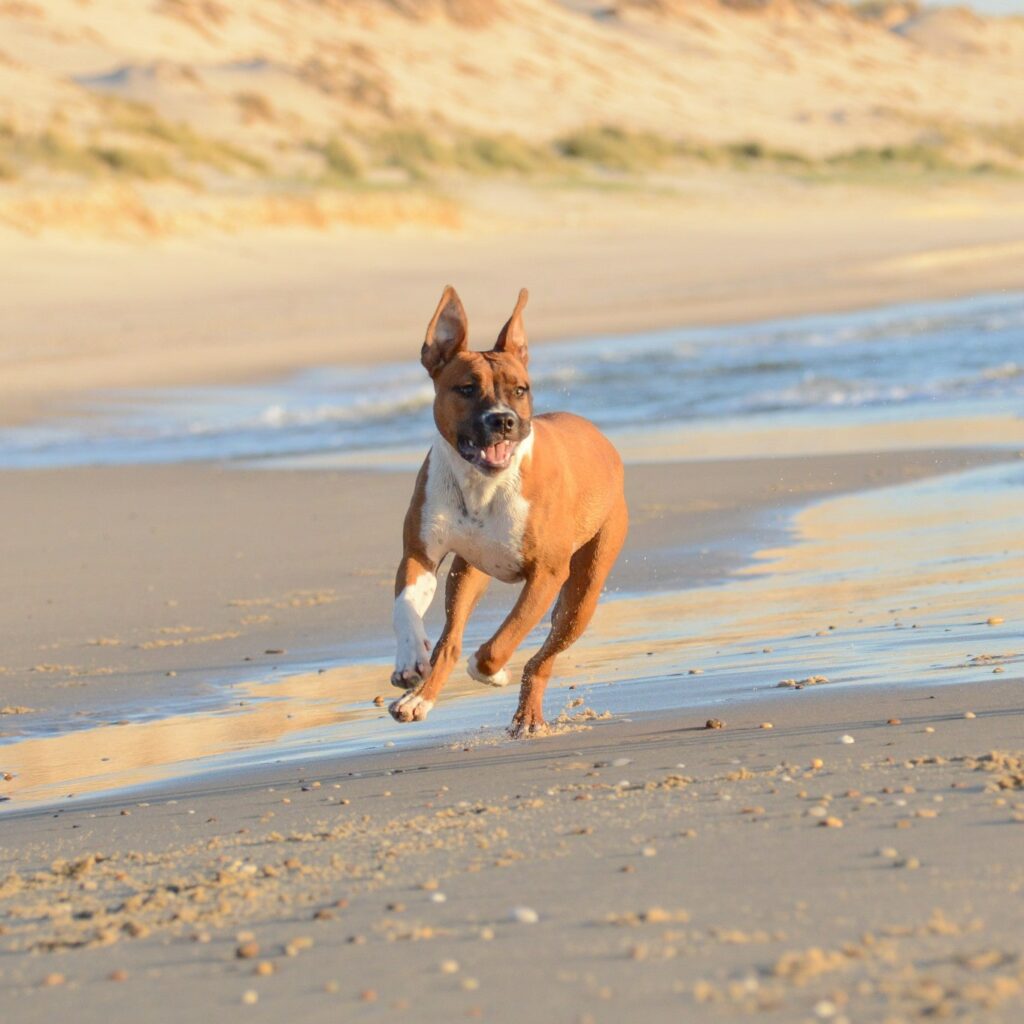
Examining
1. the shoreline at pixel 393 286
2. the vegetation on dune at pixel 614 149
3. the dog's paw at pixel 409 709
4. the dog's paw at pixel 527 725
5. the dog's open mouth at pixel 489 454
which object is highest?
the vegetation on dune at pixel 614 149

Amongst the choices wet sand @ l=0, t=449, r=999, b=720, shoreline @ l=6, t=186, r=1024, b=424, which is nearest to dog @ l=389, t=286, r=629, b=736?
wet sand @ l=0, t=449, r=999, b=720

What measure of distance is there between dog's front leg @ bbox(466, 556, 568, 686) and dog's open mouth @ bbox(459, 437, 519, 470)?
402 mm

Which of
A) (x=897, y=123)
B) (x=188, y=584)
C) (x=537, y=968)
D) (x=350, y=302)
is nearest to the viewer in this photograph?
(x=537, y=968)

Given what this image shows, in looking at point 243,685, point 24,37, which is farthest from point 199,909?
point 24,37

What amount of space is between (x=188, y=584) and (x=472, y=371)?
3585 millimetres

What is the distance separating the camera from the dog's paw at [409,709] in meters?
6.25

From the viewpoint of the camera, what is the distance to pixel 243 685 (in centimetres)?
771

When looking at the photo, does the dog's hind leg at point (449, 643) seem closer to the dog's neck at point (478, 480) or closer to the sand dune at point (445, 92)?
the dog's neck at point (478, 480)

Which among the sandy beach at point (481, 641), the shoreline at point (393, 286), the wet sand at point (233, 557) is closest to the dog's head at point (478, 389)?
the sandy beach at point (481, 641)

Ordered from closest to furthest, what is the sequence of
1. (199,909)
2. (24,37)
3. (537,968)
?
(537,968), (199,909), (24,37)

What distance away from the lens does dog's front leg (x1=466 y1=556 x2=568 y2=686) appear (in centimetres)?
651

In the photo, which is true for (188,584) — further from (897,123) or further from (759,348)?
(897,123)

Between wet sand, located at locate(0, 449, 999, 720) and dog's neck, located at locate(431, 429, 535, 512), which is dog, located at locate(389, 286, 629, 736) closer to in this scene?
dog's neck, located at locate(431, 429, 535, 512)

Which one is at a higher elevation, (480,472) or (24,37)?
(24,37)
